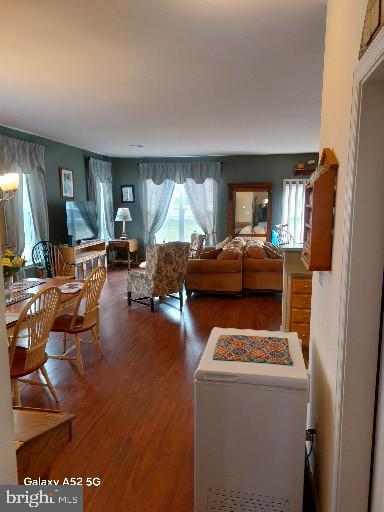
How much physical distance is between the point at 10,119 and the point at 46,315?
3.40 m

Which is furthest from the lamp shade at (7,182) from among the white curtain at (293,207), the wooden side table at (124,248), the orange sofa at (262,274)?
the white curtain at (293,207)

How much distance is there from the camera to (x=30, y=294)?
117 inches

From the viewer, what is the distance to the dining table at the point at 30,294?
8.10ft

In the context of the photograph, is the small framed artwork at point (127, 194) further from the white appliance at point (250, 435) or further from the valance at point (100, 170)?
the white appliance at point (250, 435)

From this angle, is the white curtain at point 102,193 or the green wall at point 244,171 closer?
the white curtain at point 102,193

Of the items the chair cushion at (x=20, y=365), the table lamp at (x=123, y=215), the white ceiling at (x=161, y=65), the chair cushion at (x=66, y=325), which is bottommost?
the chair cushion at (x=20, y=365)

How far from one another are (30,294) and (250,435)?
7.34 feet

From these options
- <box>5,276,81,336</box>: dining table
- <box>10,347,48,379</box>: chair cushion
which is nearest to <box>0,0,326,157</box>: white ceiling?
<box>5,276,81,336</box>: dining table

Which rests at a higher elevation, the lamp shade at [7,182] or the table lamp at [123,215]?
the lamp shade at [7,182]

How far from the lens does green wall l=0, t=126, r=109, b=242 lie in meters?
6.09

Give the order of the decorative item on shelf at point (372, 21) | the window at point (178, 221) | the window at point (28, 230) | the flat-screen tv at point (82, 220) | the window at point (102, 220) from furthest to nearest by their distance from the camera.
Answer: the window at point (178, 221)
the window at point (102, 220)
the flat-screen tv at point (82, 220)
the window at point (28, 230)
the decorative item on shelf at point (372, 21)

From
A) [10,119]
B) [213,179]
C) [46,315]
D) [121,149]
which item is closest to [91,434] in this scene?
[46,315]

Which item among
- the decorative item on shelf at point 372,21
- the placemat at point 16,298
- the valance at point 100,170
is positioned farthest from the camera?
the valance at point 100,170

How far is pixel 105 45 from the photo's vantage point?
97.7 inches
